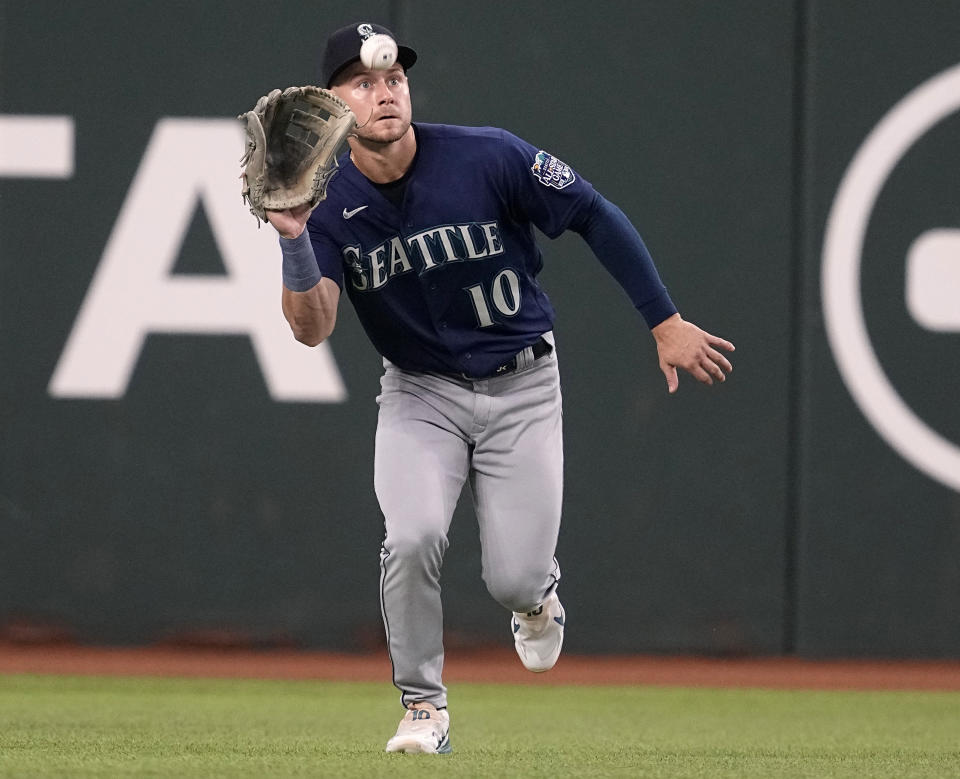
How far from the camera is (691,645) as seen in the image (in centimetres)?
652

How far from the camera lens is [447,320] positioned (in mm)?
3857

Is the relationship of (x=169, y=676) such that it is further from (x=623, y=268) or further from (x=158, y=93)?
(x=623, y=268)

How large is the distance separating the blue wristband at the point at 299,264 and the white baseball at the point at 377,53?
440 mm

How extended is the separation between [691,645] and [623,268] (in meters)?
3.10

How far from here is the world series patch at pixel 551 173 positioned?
12.5ft

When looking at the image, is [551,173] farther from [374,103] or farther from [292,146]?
[292,146]

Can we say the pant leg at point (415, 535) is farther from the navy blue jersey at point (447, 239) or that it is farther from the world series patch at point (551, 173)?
the world series patch at point (551, 173)

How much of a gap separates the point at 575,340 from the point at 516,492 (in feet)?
8.78

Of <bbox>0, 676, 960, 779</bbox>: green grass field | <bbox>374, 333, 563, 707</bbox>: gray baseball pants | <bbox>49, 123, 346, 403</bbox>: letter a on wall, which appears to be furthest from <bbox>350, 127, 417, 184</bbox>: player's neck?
<bbox>49, 123, 346, 403</bbox>: letter a on wall

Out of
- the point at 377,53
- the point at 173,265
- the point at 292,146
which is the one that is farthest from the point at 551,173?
the point at 173,265

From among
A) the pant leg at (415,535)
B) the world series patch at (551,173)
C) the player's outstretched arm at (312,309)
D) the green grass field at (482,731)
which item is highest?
the world series patch at (551,173)

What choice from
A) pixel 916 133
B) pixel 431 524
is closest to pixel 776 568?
pixel 916 133

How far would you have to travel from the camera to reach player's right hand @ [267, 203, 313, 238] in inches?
132

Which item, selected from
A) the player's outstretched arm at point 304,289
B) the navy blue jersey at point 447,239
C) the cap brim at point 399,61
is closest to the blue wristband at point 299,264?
the player's outstretched arm at point 304,289
